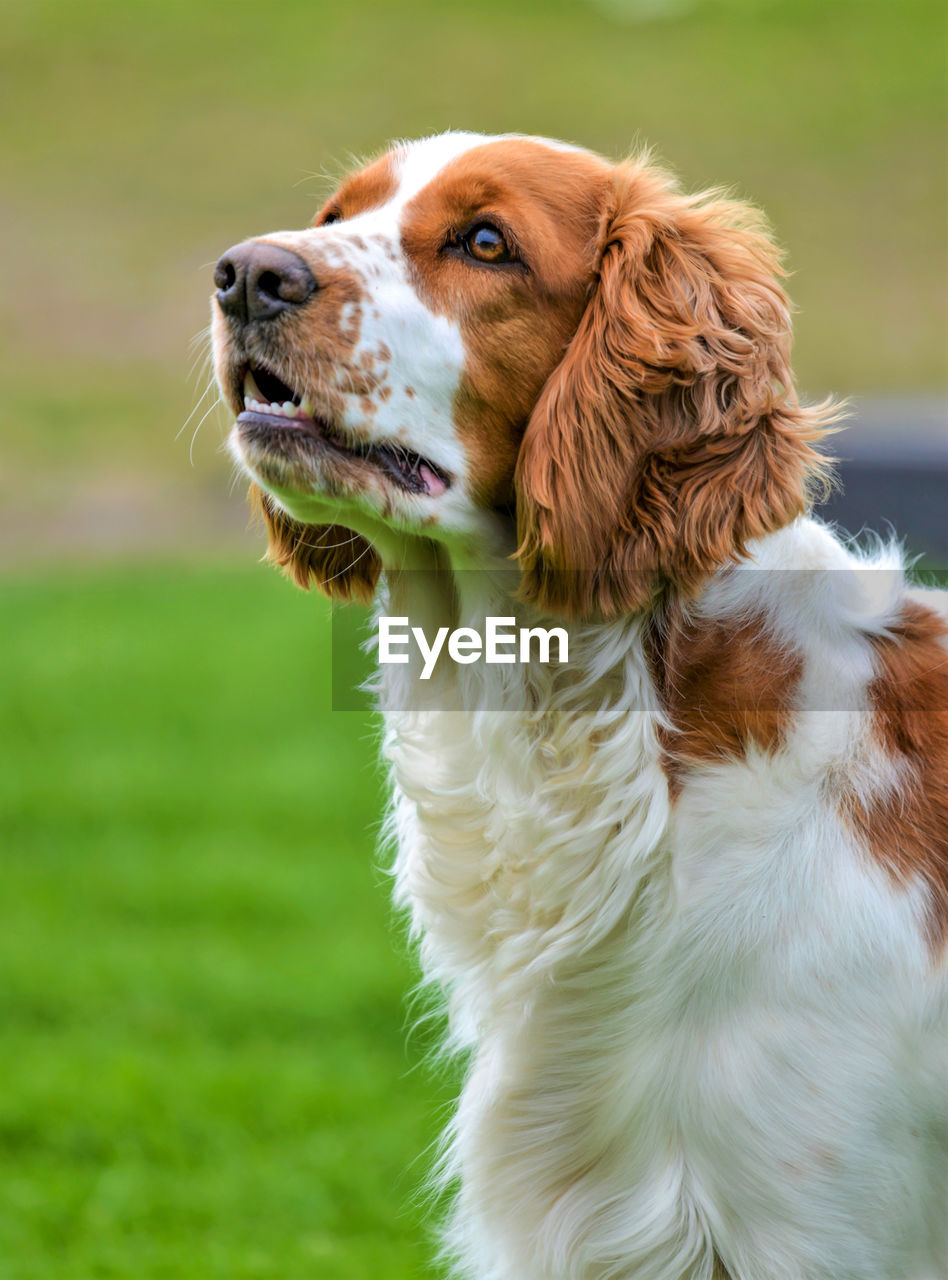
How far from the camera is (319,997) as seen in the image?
609 cm

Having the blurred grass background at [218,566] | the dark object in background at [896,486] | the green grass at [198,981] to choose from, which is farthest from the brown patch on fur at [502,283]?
the dark object in background at [896,486]

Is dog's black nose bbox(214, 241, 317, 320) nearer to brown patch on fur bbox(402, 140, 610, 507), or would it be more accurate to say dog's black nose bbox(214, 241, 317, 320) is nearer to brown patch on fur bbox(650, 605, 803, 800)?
brown patch on fur bbox(402, 140, 610, 507)

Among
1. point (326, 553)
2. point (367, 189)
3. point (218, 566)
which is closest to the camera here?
point (367, 189)

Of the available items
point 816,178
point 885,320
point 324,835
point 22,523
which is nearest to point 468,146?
point 324,835

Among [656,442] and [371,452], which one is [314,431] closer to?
[371,452]

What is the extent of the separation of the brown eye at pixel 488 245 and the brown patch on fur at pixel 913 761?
106 cm

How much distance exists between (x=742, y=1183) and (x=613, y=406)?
4.80 feet

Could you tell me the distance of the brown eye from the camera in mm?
2898

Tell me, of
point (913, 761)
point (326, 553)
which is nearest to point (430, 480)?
point (326, 553)

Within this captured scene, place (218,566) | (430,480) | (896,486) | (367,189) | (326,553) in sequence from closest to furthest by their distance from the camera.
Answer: (430,480)
(367,189)
(326,553)
(896,486)
(218,566)

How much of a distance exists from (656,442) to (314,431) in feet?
2.16

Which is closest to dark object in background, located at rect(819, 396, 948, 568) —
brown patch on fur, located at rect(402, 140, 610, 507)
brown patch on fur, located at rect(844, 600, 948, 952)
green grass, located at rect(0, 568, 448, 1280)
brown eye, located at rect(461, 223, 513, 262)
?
brown patch on fur, located at rect(844, 600, 948, 952)

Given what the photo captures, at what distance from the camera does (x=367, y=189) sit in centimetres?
309

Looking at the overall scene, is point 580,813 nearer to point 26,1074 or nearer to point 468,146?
point 468,146
